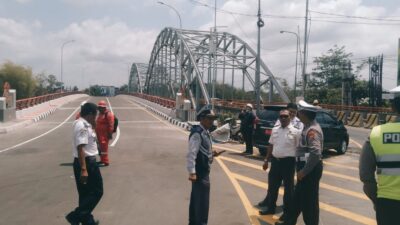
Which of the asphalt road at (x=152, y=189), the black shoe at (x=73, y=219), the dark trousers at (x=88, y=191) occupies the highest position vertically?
the dark trousers at (x=88, y=191)

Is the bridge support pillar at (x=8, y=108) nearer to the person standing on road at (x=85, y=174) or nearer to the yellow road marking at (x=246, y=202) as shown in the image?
the yellow road marking at (x=246, y=202)

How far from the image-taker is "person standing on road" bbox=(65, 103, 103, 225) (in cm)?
586

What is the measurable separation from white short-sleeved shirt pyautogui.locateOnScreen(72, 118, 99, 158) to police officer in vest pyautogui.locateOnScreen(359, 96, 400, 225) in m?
3.60

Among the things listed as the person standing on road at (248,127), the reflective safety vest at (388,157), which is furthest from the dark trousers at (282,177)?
the person standing on road at (248,127)

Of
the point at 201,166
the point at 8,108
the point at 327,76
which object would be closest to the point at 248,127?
the point at 201,166

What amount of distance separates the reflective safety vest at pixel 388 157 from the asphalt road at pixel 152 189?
314 centimetres

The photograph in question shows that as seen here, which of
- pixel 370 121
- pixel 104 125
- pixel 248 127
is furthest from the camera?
pixel 370 121

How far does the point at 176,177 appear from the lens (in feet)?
33.2

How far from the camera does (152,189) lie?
873 centimetres

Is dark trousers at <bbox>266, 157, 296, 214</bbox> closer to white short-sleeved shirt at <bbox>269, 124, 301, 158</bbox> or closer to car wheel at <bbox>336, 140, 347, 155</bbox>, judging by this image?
white short-sleeved shirt at <bbox>269, 124, 301, 158</bbox>

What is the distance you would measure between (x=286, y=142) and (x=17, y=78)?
3395 inches

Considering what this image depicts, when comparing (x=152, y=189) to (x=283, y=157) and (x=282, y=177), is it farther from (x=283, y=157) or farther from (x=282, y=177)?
(x=283, y=157)

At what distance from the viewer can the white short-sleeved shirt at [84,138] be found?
5.92 meters

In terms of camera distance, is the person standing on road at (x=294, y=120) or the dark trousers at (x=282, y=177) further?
the person standing on road at (x=294, y=120)
